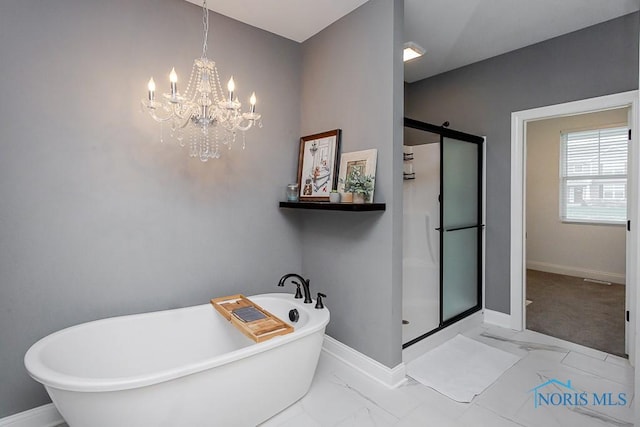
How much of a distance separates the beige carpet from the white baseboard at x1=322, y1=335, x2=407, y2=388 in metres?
1.84

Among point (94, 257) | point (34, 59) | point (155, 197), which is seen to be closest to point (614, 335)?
point (155, 197)

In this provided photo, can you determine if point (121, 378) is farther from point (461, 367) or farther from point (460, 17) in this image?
point (460, 17)

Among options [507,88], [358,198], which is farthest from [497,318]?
[507,88]

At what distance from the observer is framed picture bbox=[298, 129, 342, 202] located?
259 cm

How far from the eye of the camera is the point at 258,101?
2691 millimetres

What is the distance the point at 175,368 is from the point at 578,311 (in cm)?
423

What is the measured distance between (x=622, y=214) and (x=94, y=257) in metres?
6.45

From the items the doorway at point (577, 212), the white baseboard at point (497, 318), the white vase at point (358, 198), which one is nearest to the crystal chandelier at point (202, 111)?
the white vase at point (358, 198)

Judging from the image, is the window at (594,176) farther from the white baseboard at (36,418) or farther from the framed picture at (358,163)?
the white baseboard at (36,418)

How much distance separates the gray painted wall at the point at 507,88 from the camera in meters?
2.54

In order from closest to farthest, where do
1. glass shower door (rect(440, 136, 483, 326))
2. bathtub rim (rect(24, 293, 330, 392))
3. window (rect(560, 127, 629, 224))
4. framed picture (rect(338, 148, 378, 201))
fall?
bathtub rim (rect(24, 293, 330, 392)), framed picture (rect(338, 148, 378, 201)), glass shower door (rect(440, 136, 483, 326)), window (rect(560, 127, 629, 224))

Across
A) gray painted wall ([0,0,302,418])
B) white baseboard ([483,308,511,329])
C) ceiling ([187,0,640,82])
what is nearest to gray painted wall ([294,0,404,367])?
ceiling ([187,0,640,82])

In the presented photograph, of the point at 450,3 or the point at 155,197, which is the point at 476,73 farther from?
the point at 155,197

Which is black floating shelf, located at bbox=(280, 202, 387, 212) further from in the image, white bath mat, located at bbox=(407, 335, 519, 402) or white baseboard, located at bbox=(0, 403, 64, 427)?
white baseboard, located at bbox=(0, 403, 64, 427)
